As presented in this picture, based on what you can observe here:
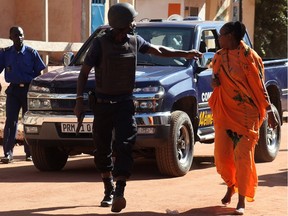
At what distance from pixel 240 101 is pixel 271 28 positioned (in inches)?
1148

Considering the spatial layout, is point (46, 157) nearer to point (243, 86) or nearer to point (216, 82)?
point (216, 82)

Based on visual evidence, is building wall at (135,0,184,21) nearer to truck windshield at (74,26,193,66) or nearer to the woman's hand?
truck windshield at (74,26,193,66)

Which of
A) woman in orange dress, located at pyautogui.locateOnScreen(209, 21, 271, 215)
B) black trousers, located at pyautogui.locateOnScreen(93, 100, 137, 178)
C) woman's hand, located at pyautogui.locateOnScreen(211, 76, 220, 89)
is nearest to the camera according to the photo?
black trousers, located at pyautogui.locateOnScreen(93, 100, 137, 178)

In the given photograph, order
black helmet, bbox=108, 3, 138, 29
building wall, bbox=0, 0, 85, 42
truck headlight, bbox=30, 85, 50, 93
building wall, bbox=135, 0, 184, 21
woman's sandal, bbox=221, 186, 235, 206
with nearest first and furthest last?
black helmet, bbox=108, 3, 138, 29
woman's sandal, bbox=221, 186, 235, 206
truck headlight, bbox=30, 85, 50, 93
building wall, bbox=0, 0, 85, 42
building wall, bbox=135, 0, 184, 21

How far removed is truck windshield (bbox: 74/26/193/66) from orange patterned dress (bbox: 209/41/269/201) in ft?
10.1

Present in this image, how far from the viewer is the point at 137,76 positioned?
11.1m

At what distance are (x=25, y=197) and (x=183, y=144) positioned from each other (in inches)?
103

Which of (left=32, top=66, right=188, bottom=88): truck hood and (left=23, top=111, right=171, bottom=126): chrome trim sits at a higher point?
(left=32, top=66, right=188, bottom=88): truck hood

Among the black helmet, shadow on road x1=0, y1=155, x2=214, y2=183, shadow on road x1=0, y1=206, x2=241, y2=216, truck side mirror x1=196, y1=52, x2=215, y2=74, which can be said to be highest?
the black helmet

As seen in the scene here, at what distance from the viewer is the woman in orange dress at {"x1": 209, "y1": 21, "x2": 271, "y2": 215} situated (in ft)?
28.4

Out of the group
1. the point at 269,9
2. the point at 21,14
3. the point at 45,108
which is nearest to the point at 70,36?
the point at 21,14

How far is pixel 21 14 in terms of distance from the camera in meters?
26.0

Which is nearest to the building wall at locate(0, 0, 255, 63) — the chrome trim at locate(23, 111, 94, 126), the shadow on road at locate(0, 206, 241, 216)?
the chrome trim at locate(23, 111, 94, 126)

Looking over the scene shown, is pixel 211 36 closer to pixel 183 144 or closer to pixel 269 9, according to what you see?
pixel 183 144
